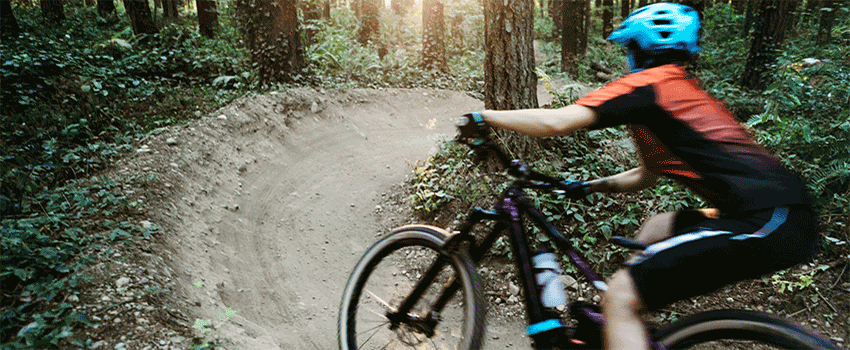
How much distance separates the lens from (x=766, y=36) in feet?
34.8

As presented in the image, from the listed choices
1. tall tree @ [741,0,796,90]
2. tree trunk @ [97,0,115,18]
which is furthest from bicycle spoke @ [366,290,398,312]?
tree trunk @ [97,0,115,18]

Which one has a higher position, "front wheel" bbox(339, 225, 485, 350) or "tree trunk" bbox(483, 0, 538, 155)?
"tree trunk" bbox(483, 0, 538, 155)

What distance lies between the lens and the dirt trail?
440cm

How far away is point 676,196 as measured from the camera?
16.8 ft

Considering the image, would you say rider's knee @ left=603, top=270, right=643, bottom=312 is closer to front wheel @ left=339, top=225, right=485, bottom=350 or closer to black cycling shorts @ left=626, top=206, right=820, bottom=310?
black cycling shorts @ left=626, top=206, right=820, bottom=310

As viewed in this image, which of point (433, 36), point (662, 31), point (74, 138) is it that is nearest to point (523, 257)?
point (662, 31)

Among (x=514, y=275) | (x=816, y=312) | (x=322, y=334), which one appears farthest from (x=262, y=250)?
(x=816, y=312)

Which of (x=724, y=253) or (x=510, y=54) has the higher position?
(x=510, y=54)

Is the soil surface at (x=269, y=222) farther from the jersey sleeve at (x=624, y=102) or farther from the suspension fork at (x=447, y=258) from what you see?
the jersey sleeve at (x=624, y=102)

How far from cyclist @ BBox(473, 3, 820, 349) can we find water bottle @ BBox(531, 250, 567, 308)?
16.0 inches

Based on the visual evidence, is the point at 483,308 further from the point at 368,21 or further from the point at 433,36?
the point at 368,21

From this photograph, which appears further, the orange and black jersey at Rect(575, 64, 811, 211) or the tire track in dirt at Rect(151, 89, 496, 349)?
the tire track in dirt at Rect(151, 89, 496, 349)

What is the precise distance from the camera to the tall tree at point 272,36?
30.1 feet

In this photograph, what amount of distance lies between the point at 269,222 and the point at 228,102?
11.5 ft
